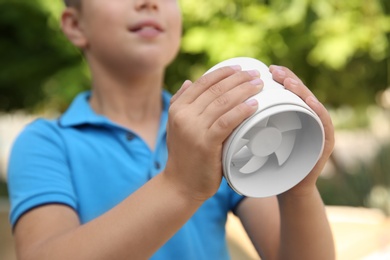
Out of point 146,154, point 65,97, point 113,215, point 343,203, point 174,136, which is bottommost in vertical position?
point 343,203

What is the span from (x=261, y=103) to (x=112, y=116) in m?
0.80

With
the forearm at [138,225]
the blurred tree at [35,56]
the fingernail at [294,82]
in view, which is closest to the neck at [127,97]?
the forearm at [138,225]

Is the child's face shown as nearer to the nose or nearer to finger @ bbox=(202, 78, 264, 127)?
the nose

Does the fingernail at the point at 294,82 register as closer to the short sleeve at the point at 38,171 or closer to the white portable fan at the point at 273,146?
the white portable fan at the point at 273,146

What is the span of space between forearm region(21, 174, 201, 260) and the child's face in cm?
56

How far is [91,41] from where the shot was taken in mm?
2000

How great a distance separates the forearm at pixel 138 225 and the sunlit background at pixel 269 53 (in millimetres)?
3918

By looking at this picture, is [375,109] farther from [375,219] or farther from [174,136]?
[174,136]

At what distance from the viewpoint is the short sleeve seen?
5.52 ft

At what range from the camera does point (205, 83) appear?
1.34 metres

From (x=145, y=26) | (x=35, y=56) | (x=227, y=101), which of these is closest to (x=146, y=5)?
(x=145, y=26)

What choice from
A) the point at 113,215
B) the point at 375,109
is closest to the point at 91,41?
the point at 113,215

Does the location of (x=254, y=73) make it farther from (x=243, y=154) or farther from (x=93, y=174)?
(x=93, y=174)

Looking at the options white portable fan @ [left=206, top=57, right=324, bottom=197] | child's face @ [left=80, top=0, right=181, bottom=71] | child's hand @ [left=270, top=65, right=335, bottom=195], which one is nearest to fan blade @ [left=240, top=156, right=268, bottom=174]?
white portable fan @ [left=206, top=57, right=324, bottom=197]
